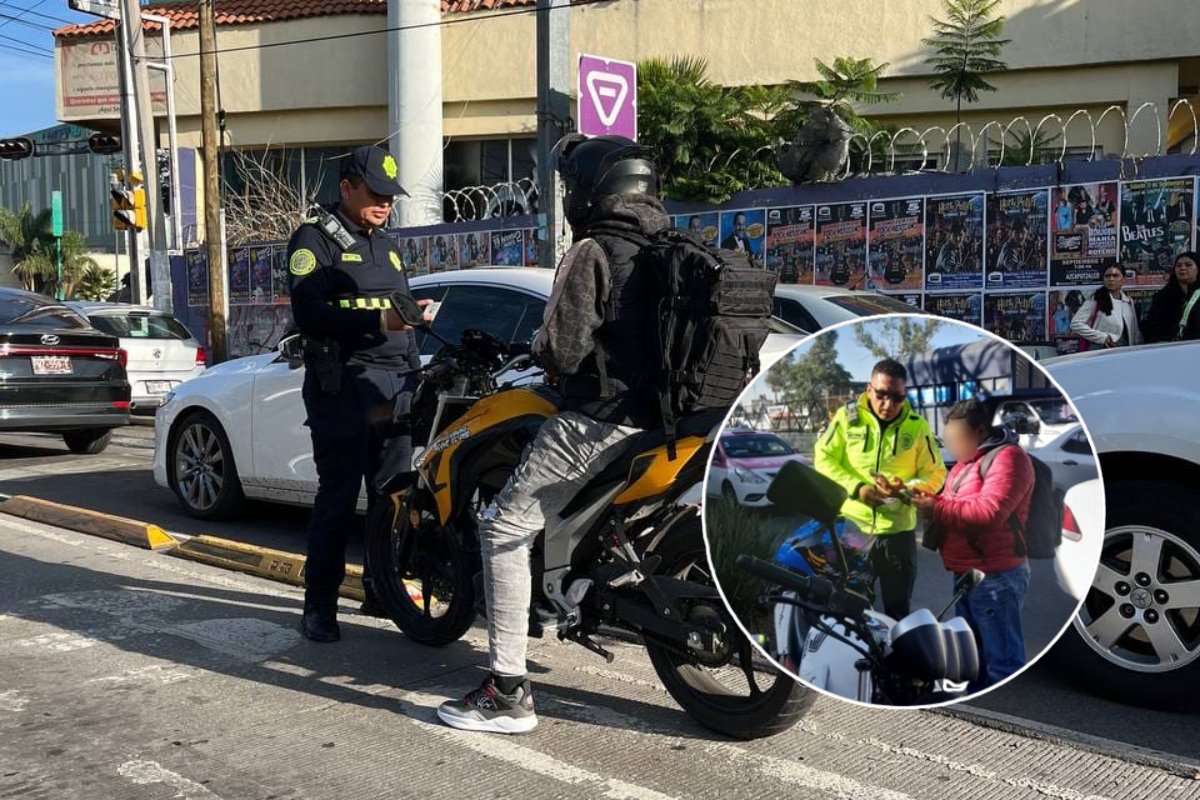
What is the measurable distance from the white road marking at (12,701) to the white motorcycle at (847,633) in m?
2.66

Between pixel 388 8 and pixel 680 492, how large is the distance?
21.4m

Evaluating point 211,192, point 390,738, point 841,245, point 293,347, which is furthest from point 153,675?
point 211,192

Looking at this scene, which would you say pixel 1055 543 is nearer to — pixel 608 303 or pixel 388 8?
pixel 608 303

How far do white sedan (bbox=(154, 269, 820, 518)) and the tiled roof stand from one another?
1698 centimetres

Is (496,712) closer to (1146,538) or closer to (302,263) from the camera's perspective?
(302,263)

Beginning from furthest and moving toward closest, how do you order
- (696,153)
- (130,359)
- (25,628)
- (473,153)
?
1. (473,153)
2. (696,153)
3. (130,359)
4. (25,628)

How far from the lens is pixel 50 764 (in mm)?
3600

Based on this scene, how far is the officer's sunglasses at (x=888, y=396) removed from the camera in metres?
2.82

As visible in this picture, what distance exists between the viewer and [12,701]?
417 centimetres

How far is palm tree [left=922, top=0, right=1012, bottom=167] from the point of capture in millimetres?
19172

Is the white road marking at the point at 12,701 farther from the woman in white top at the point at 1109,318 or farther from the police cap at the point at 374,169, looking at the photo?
the woman in white top at the point at 1109,318

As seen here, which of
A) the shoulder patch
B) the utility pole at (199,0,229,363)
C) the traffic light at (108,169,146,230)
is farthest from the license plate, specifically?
the traffic light at (108,169,146,230)

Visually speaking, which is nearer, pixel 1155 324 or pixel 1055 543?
pixel 1055 543

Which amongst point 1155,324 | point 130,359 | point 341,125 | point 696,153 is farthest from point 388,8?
point 1155,324
